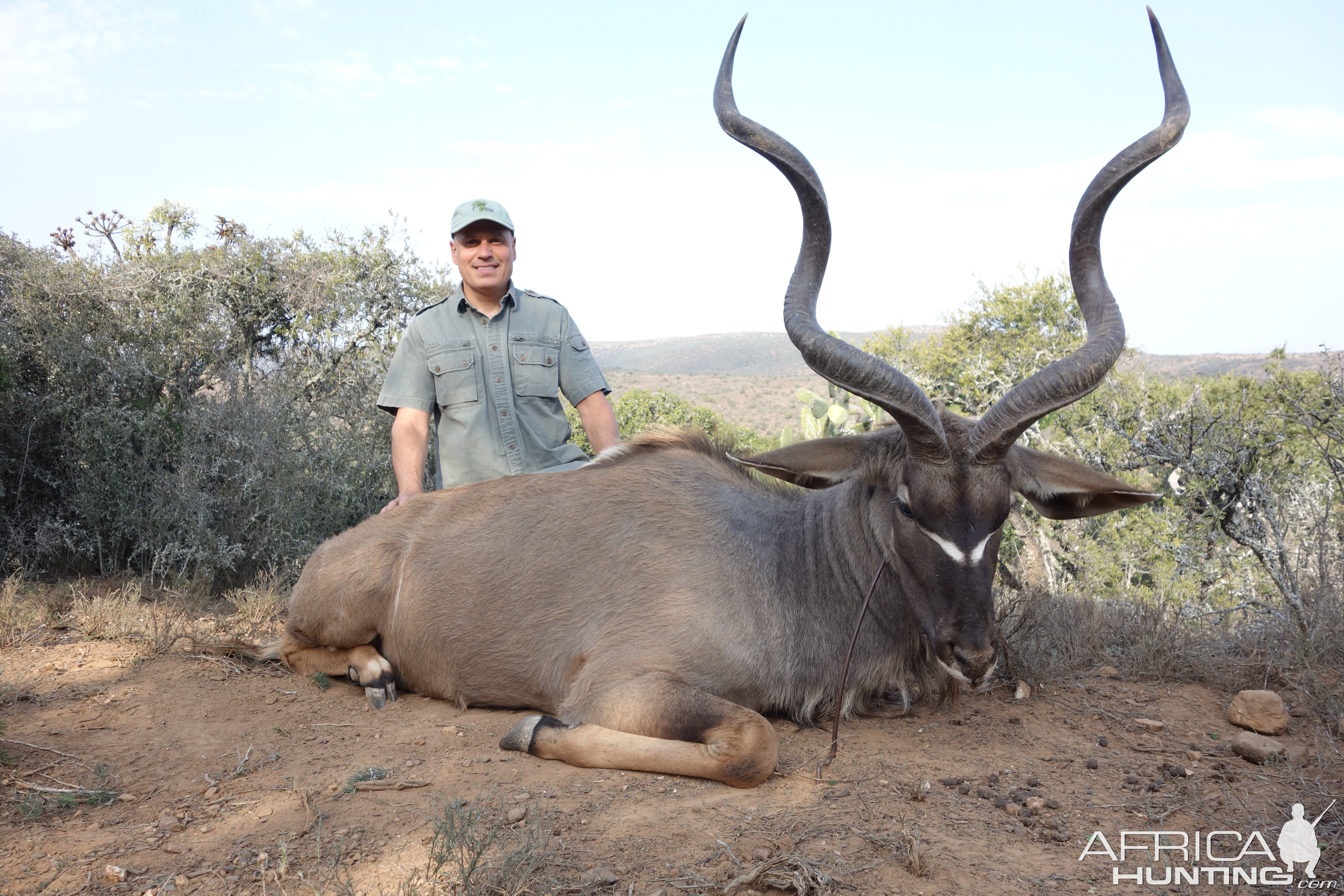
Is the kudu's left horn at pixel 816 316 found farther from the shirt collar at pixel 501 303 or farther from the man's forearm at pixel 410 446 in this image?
the man's forearm at pixel 410 446

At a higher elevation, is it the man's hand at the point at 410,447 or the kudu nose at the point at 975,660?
the man's hand at the point at 410,447

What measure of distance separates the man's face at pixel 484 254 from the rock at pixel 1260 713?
5.45 metres

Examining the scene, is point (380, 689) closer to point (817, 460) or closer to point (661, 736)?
point (661, 736)

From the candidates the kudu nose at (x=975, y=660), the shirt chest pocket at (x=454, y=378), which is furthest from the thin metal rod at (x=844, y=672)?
the shirt chest pocket at (x=454, y=378)

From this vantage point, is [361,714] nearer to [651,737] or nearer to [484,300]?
[651,737]

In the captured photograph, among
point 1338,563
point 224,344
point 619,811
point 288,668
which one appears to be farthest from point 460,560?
point 224,344

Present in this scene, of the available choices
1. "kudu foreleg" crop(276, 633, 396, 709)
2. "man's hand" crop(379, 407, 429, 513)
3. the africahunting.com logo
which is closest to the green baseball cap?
"man's hand" crop(379, 407, 429, 513)

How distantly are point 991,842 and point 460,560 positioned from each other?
3.23m

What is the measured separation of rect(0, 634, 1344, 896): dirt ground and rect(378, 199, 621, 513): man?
2020 millimetres

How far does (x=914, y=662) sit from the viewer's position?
4688 millimetres

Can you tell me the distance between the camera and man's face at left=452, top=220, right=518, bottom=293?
6.67 m

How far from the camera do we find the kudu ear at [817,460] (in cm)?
437

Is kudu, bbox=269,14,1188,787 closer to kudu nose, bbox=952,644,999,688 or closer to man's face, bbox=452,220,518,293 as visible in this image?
kudu nose, bbox=952,644,999,688

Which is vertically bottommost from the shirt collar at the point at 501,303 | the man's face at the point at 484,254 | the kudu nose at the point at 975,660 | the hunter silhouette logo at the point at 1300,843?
the hunter silhouette logo at the point at 1300,843
